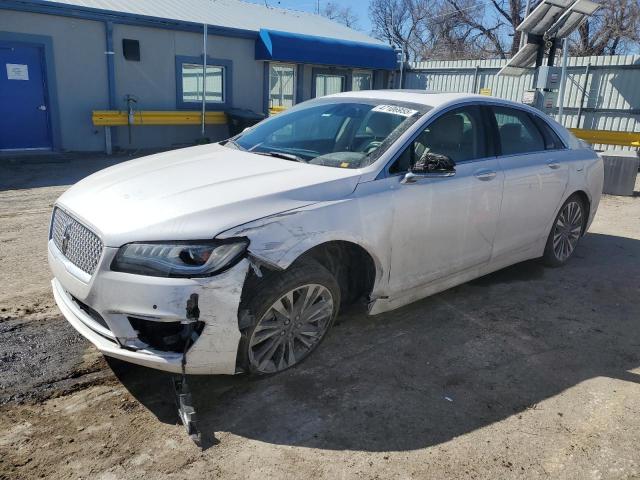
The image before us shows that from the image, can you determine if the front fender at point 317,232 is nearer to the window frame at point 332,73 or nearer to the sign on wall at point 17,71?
the sign on wall at point 17,71

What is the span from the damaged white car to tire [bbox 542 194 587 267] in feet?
1.13

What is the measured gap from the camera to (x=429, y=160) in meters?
3.65

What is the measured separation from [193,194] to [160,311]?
71 cm

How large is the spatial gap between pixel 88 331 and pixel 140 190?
85 cm

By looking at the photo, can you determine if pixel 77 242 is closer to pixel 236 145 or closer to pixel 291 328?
pixel 291 328

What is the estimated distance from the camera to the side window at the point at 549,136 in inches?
201

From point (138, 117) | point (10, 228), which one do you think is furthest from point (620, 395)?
point (138, 117)

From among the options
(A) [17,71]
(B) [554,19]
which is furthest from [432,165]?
(A) [17,71]

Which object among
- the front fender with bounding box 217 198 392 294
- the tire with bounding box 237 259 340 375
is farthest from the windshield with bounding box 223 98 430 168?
the tire with bounding box 237 259 340 375

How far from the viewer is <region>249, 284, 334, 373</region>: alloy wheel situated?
312 cm

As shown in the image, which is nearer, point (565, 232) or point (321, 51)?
point (565, 232)

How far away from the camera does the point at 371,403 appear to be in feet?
10.2

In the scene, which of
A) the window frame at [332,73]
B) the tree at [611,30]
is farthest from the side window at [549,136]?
the tree at [611,30]

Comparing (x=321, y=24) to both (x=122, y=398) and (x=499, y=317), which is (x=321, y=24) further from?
(x=122, y=398)
